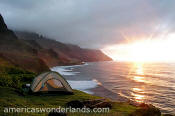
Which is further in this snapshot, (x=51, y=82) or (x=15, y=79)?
(x=15, y=79)

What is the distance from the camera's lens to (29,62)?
192ft

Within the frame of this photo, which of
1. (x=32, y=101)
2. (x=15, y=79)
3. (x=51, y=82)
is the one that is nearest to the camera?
(x=32, y=101)

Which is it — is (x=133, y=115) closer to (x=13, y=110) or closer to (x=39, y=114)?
(x=39, y=114)

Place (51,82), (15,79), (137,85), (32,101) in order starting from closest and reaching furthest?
(32,101), (51,82), (15,79), (137,85)

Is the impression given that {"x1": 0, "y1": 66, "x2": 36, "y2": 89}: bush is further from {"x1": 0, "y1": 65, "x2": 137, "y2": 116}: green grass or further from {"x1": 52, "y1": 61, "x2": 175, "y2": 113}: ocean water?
{"x1": 52, "y1": 61, "x2": 175, "y2": 113}: ocean water

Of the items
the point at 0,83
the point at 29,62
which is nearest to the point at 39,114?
the point at 0,83

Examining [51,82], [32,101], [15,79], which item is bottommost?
[32,101]

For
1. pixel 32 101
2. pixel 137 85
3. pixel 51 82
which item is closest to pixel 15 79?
pixel 51 82

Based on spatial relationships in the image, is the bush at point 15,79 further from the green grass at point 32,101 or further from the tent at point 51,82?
the tent at point 51,82

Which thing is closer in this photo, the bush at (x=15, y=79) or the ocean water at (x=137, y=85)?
the bush at (x=15, y=79)

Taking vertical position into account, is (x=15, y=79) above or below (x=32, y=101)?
above

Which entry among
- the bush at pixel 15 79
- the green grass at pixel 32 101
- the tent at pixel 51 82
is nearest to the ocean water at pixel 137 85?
the green grass at pixel 32 101

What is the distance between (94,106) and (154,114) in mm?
4266

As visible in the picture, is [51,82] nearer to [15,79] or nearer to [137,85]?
[15,79]
